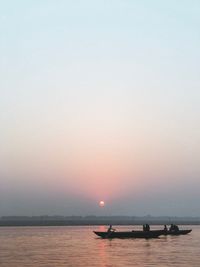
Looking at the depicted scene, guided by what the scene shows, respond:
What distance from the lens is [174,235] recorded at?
8000cm

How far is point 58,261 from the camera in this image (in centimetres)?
3997

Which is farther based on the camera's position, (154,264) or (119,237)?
(119,237)

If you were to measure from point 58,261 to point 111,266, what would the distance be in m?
5.49

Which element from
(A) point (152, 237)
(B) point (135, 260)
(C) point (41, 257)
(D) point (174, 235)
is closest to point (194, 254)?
(B) point (135, 260)

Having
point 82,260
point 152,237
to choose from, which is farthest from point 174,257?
point 152,237

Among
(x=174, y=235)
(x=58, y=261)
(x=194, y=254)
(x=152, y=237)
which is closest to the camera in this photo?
(x=58, y=261)

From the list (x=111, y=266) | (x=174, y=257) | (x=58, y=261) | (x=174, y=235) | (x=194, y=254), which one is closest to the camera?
(x=111, y=266)

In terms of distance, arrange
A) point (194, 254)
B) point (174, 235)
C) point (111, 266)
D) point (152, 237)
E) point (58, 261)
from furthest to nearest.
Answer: point (174, 235) → point (152, 237) → point (194, 254) → point (58, 261) → point (111, 266)

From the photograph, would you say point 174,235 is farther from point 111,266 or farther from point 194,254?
point 111,266

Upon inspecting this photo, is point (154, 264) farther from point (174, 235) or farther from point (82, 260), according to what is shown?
point (174, 235)

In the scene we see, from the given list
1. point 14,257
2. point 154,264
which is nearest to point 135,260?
point 154,264

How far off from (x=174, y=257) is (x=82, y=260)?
7.99 meters

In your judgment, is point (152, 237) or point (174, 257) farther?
point (152, 237)

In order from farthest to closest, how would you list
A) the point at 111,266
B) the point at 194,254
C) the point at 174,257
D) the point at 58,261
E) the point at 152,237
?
the point at 152,237, the point at 194,254, the point at 174,257, the point at 58,261, the point at 111,266
